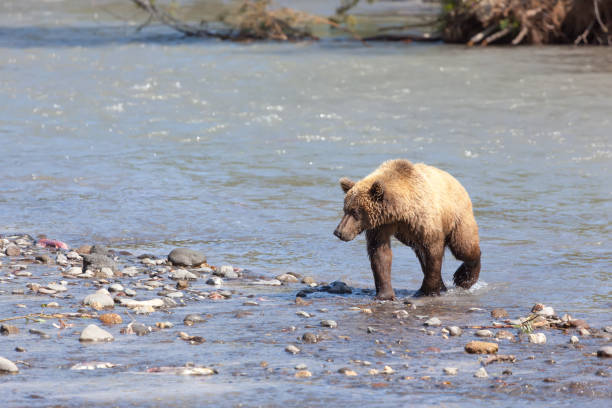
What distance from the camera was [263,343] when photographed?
240 inches

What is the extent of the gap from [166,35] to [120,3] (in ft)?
37.0

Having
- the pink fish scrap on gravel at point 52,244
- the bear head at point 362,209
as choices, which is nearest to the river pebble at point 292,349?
the bear head at point 362,209

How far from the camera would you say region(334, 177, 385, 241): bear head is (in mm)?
7305

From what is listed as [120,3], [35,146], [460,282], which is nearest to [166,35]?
[120,3]

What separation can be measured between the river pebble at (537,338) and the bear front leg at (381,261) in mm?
1532

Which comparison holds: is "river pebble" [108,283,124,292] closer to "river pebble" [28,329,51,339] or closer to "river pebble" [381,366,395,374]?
"river pebble" [28,329,51,339]

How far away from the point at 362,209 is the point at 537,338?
1756 millimetres

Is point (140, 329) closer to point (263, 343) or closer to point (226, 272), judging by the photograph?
point (263, 343)

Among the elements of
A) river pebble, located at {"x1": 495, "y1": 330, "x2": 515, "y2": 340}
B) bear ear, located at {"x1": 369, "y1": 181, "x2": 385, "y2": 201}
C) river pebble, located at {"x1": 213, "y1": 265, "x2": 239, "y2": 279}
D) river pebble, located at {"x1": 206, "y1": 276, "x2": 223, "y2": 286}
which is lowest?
river pebble, located at {"x1": 213, "y1": 265, "x2": 239, "y2": 279}

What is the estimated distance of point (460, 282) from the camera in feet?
27.3

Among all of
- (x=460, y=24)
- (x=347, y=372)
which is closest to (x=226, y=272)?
(x=347, y=372)

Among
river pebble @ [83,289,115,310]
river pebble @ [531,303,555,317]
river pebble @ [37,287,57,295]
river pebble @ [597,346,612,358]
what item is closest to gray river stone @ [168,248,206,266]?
river pebble @ [37,287,57,295]

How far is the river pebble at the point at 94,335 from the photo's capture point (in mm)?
5969

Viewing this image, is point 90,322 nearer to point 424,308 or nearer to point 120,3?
point 424,308
